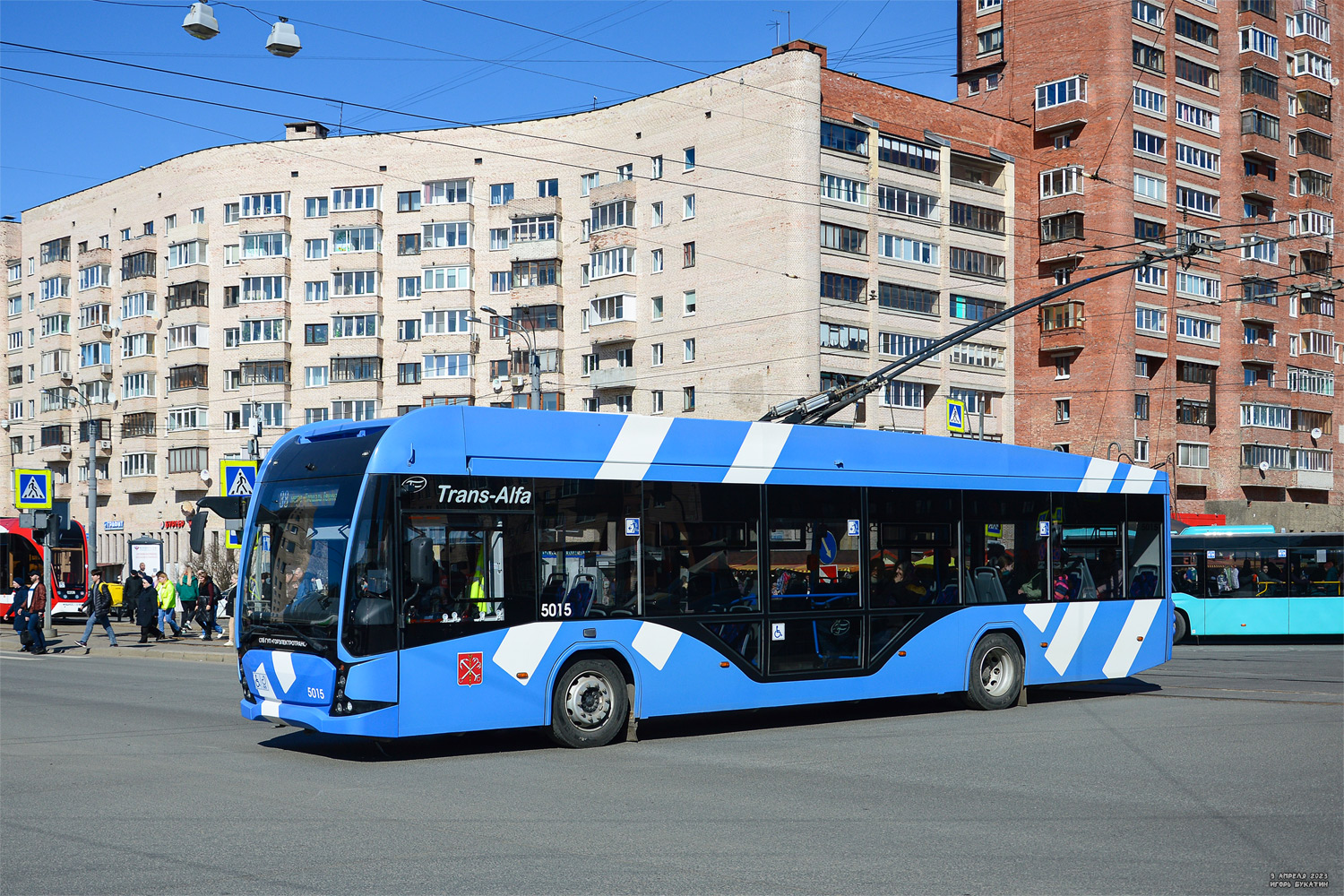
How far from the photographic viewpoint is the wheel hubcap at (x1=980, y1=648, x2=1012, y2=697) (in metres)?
15.4

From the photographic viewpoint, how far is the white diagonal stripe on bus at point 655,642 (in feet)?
40.7

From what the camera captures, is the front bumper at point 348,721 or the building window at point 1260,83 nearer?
the front bumper at point 348,721

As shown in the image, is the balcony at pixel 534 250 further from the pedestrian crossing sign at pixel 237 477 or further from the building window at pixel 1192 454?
the pedestrian crossing sign at pixel 237 477

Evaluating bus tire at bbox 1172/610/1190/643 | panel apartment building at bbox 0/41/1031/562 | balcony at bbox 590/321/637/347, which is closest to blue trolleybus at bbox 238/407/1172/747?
bus tire at bbox 1172/610/1190/643

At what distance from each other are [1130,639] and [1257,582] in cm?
1603

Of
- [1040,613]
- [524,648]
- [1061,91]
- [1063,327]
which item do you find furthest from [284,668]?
[1061,91]

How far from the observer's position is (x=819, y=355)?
2185 inches

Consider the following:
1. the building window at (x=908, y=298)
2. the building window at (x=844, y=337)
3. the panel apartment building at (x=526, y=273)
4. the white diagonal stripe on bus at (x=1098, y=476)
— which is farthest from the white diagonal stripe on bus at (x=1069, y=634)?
the building window at (x=908, y=298)

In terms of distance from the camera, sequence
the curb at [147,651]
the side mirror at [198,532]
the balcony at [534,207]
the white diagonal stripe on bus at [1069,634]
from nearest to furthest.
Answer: the side mirror at [198,532] → the white diagonal stripe on bus at [1069,634] → the curb at [147,651] → the balcony at [534,207]

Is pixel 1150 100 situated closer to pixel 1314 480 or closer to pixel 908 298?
pixel 908 298

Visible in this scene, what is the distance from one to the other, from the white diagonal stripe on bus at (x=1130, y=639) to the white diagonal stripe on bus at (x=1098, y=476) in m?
1.54

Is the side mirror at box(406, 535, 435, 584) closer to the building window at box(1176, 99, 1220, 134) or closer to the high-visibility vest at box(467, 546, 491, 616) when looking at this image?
the high-visibility vest at box(467, 546, 491, 616)

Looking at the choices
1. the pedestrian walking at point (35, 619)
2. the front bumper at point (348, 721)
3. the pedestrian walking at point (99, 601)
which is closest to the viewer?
Result: the front bumper at point (348, 721)

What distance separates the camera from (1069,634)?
52.6ft
